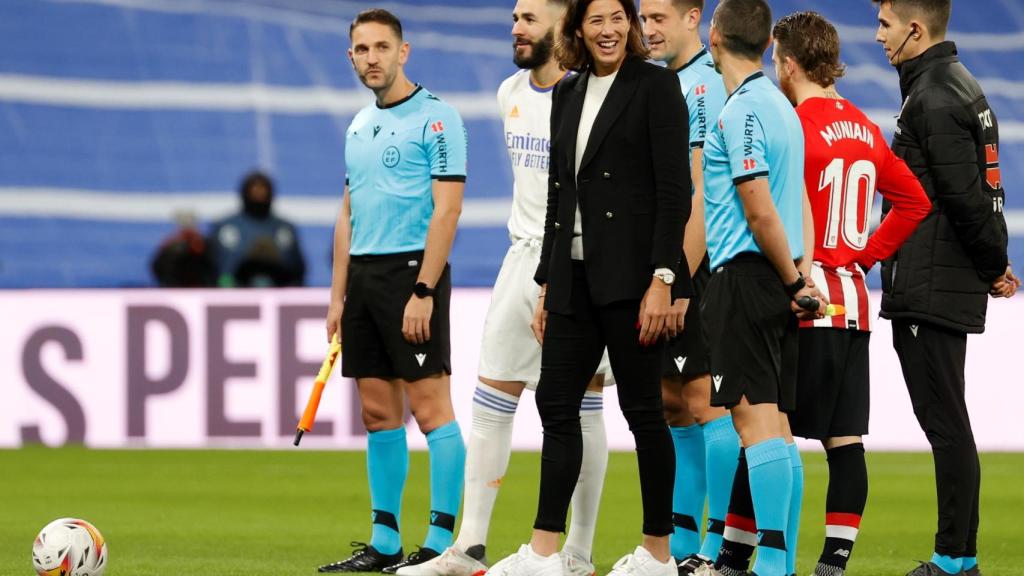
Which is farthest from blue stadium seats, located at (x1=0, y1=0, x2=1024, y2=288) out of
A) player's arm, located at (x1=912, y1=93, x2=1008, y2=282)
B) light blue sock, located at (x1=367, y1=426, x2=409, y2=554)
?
player's arm, located at (x1=912, y1=93, x2=1008, y2=282)

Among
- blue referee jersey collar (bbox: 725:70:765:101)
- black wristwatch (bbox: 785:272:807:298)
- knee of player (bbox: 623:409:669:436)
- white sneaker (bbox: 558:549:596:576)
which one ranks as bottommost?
white sneaker (bbox: 558:549:596:576)

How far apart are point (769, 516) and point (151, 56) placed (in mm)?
14457

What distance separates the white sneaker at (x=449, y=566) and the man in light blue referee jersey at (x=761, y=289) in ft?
3.45

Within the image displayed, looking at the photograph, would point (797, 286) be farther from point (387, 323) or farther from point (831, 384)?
point (387, 323)

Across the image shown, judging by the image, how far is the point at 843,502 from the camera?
576cm

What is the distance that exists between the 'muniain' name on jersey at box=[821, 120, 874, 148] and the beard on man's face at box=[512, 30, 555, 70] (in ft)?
3.85

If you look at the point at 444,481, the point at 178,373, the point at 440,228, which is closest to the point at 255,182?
the point at 178,373

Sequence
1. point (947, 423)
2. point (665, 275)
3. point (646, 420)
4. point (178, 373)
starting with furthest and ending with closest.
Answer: point (178, 373)
point (947, 423)
point (646, 420)
point (665, 275)

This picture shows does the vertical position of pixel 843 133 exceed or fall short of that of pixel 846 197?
it exceeds it

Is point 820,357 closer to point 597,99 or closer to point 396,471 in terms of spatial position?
point 597,99

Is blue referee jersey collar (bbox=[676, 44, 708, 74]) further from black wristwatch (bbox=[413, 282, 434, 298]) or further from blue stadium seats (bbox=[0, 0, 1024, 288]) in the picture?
blue stadium seats (bbox=[0, 0, 1024, 288])

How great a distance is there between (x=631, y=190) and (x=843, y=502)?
1315 millimetres

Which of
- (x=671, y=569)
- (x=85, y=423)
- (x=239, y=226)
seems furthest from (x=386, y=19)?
(x=239, y=226)

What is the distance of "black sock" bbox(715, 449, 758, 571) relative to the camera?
594 cm
